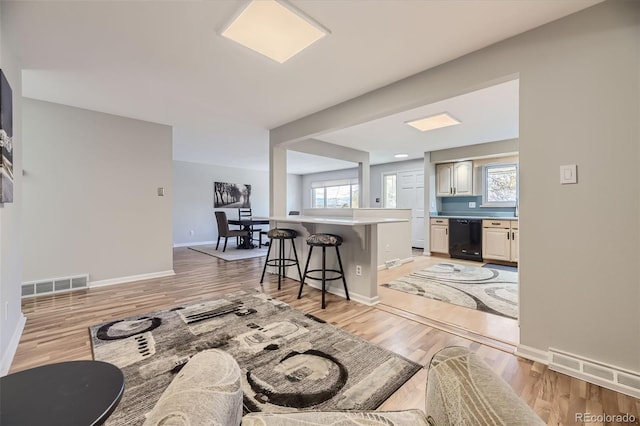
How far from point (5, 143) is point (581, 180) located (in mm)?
3607

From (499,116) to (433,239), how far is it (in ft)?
9.53

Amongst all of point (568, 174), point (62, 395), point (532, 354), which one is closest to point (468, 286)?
point (532, 354)

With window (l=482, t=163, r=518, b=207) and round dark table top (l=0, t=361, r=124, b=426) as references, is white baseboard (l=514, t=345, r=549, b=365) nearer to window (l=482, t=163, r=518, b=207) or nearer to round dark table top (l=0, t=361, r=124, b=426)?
round dark table top (l=0, t=361, r=124, b=426)

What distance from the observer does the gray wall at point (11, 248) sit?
1.77 meters

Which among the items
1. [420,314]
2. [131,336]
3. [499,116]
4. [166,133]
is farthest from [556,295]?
[166,133]

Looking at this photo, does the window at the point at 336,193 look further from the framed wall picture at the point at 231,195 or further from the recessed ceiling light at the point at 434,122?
the recessed ceiling light at the point at 434,122

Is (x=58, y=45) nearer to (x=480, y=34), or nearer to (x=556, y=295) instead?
(x=480, y=34)

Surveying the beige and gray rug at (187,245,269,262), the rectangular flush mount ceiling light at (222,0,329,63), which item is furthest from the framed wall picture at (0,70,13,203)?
the beige and gray rug at (187,245,269,262)

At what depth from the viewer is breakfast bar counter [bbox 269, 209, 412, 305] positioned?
9.77ft

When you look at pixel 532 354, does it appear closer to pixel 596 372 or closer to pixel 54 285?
pixel 596 372

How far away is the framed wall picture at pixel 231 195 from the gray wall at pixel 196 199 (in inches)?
4.9

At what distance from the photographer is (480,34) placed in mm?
1930

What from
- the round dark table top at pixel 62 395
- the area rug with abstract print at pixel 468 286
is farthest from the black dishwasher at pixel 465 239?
the round dark table top at pixel 62 395

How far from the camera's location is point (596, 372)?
1617 millimetres
